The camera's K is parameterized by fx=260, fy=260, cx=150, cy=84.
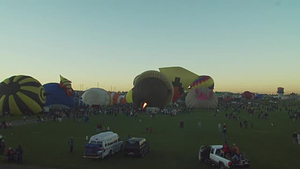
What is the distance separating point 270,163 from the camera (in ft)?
46.1

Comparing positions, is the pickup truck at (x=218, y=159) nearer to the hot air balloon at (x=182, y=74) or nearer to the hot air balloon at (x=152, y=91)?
the hot air balloon at (x=152, y=91)

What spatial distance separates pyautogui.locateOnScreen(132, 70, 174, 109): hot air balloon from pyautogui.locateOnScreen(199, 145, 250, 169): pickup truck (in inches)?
1441

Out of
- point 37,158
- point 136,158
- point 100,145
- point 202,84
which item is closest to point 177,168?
point 136,158

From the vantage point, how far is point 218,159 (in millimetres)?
12766

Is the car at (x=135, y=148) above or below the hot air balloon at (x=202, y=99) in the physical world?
below

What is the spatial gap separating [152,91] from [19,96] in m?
23.3

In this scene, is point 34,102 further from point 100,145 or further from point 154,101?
point 100,145

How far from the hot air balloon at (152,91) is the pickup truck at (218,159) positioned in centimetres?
3661

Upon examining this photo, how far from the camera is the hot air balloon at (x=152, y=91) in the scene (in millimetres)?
50781

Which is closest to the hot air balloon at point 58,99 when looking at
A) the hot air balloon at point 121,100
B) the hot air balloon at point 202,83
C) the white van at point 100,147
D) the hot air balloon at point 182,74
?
the white van at point 100,147

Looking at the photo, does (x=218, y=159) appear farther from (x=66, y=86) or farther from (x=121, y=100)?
(x=121, y=100)

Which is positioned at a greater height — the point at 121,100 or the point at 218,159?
the point at 121,100

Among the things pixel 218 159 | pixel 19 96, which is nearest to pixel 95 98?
pixel 19 96

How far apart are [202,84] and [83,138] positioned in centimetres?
6412
